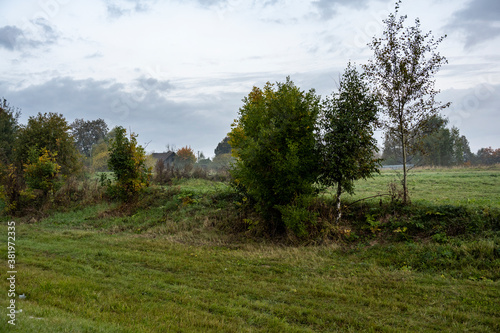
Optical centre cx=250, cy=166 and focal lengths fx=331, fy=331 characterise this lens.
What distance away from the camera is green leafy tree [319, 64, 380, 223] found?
40.7ft

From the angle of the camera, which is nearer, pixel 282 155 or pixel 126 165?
pixel 282 155

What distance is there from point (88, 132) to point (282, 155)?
79.7m

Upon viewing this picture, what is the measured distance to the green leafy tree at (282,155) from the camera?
1250 centimetres

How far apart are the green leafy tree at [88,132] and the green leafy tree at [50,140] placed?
57.5 meters

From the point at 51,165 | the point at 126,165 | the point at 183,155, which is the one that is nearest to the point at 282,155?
the point at 126,165

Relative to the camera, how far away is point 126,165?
20312mm

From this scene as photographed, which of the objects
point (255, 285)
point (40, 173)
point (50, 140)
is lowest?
point (255, 285)

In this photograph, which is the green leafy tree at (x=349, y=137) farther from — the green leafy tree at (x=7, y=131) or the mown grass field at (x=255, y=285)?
the green leafy tree at (x=7, y=131)

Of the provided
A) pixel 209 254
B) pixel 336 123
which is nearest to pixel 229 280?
pixel 209 254

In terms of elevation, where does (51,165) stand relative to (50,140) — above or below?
below

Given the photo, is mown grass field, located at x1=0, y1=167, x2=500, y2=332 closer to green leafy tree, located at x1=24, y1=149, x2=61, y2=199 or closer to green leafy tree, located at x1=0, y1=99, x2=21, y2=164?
green leafy tree, located at x1=24, y1=149, x2=61, y2=199

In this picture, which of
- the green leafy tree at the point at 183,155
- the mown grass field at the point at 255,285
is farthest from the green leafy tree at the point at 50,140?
the green leafy tree at the point at 183,155

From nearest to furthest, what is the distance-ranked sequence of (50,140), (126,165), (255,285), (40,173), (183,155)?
(255,285)
(126,165)
(40,173)
(50,140)
(183,155)

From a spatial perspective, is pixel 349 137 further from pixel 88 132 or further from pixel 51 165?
pixel 88 132
